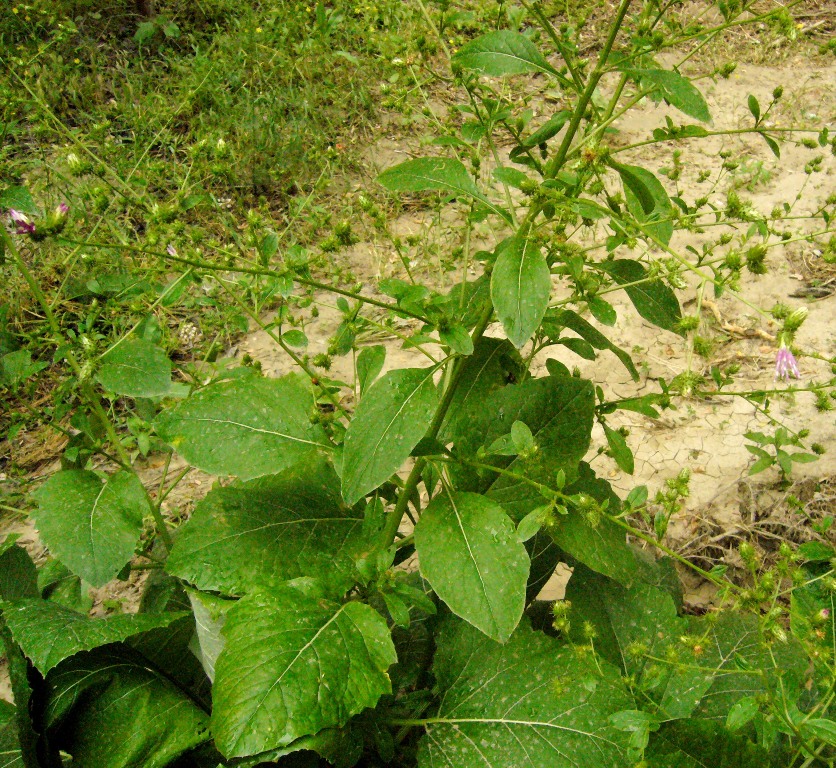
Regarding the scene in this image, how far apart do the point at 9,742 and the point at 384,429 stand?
4.14 ft

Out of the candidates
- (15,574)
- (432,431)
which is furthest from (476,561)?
(15,574)

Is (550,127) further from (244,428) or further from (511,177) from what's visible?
(244,428)

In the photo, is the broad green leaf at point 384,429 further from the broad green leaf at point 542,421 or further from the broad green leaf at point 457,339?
the broad green leaf at point 542,421

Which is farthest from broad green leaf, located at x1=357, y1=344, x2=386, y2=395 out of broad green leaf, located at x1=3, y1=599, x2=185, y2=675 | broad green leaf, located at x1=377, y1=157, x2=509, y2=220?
broad green leaf, located at x1=3, y1=599, x2=185, y2=675

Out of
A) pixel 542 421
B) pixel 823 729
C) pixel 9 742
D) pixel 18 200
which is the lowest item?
pixel 9 742

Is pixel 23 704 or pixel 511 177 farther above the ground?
pixel 511 177

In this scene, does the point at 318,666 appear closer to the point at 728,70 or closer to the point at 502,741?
the point at 502,741

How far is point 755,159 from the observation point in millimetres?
4148

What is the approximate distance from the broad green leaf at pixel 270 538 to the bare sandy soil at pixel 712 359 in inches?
24.9

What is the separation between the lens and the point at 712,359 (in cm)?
327

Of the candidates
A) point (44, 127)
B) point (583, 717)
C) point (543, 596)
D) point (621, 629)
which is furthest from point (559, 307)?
point (44, 127)

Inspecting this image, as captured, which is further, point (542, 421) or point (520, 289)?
point (542, 421)

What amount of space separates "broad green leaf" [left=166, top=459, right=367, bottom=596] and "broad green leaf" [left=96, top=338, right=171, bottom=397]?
314mm

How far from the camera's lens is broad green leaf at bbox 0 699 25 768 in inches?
70.3
